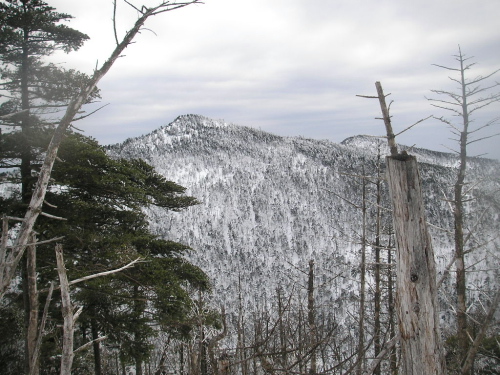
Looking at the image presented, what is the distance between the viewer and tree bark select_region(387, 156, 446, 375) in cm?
236

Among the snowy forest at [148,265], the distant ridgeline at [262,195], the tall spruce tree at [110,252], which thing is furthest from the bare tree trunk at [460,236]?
the distant ridgeline at [262,195]

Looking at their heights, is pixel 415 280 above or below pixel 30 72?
below

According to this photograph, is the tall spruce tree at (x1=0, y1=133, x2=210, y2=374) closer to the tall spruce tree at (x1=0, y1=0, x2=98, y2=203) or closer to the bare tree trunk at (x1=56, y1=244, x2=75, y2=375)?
the tall spruce tree at (x1=0, y1=0, x2=98, y2=203)

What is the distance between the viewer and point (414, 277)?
7.81 ft

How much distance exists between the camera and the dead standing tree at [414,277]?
92.7 inches

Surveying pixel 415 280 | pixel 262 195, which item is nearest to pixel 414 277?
pixel 415 280

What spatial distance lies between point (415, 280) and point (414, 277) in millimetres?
21

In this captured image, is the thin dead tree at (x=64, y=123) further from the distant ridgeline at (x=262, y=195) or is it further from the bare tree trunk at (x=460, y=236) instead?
the distant ridgeline at (x=262, y=195)

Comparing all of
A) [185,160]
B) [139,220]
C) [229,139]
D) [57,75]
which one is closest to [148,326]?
[139,220]

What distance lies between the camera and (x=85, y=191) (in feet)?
32.7

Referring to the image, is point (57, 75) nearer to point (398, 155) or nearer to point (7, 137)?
point (7, 137)

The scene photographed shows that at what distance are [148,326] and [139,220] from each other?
10.1ft

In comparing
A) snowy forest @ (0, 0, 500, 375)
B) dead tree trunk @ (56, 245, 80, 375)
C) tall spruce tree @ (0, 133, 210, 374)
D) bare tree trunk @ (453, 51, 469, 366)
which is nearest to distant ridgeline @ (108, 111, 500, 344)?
snowy forest @ (0, 0, 500, 375)

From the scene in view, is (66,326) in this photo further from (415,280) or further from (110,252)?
(110,252)
